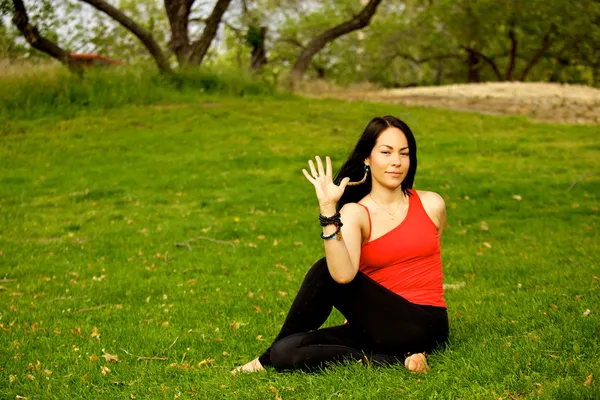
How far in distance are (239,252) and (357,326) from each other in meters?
4.68

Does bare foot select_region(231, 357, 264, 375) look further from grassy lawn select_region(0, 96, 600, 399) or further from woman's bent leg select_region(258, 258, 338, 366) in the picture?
grassy lawn select_region(0, 96, 600, 399)

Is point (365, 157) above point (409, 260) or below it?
above

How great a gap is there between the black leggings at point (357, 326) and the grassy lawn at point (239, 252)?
0.15 meters

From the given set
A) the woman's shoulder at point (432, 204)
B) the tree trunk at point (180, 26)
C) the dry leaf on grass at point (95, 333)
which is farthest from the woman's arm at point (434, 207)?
the tree trunk at point (180, 26)

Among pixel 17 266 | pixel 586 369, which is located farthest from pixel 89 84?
pixel 586 369

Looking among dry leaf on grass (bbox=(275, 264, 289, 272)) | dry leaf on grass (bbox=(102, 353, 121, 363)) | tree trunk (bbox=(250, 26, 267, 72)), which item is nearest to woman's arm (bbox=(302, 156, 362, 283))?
dry leaf on grass (bbox=(102, 353, 121, 363))

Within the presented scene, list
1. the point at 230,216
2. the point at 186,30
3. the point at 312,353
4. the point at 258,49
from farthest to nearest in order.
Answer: the point at 258,49, the point at 186,30, the point at 230,216, the point at 312,353

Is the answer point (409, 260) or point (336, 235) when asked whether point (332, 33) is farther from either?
point (336, 235)

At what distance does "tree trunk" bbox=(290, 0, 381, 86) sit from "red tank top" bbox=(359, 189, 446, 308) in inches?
820

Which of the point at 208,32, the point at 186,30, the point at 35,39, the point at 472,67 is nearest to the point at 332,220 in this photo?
the point at 35,39

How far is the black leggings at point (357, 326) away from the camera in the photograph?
435 cm

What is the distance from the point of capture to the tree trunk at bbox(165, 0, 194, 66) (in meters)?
22.9

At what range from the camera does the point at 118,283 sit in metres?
7.56

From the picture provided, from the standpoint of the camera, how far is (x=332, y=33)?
1009 inches
